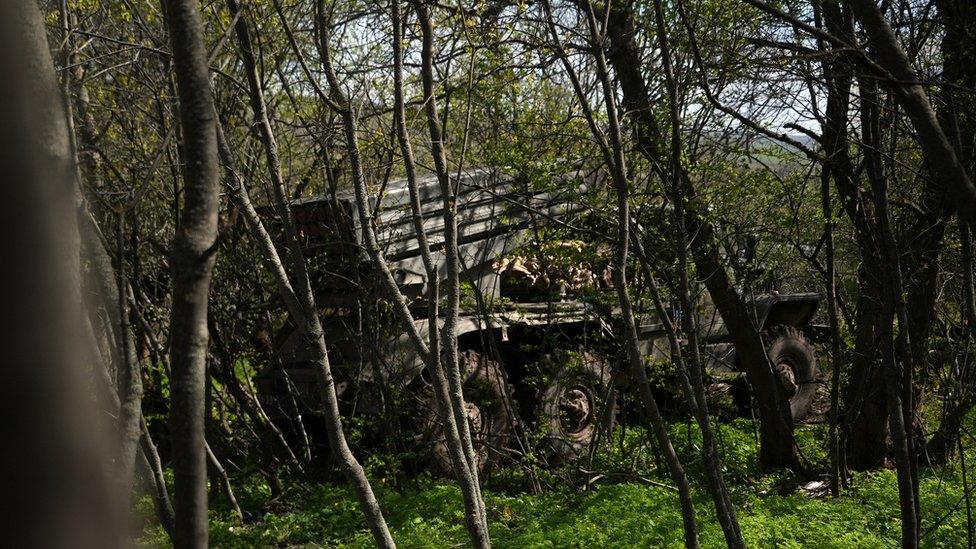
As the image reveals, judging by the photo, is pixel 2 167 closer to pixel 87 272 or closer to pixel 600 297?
pixel 87 272

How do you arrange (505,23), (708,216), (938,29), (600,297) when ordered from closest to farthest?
(505,23) < (938,29) < (708,216) < (600,297)

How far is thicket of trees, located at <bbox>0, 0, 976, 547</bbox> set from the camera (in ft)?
5.65

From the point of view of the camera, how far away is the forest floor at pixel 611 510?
683 centimetres

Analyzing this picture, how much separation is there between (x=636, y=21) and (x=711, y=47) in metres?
1.18

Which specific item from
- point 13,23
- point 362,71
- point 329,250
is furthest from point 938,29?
point 13,23

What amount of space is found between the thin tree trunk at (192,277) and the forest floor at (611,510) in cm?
434

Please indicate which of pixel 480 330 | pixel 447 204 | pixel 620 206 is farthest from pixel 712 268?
pixel 447 204

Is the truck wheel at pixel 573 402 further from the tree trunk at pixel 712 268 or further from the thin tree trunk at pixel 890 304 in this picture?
the thin tree trunk at pixel 890 304

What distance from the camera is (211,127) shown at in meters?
2.02

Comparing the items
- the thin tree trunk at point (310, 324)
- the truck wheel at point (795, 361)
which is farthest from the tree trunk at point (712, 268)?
the thin tree trunk at point (310, 324)

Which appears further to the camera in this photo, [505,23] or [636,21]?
[636,21]

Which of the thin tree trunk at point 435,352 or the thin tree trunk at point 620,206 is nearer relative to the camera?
the thin tree trunk at point 435,352

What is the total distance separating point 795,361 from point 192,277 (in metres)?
10.5

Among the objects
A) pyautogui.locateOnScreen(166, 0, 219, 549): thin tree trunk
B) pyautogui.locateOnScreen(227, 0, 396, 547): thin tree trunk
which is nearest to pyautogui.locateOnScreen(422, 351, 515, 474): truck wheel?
pyautogui.locateOnScreen(227, 0, 396, 547): thin tree trunk
